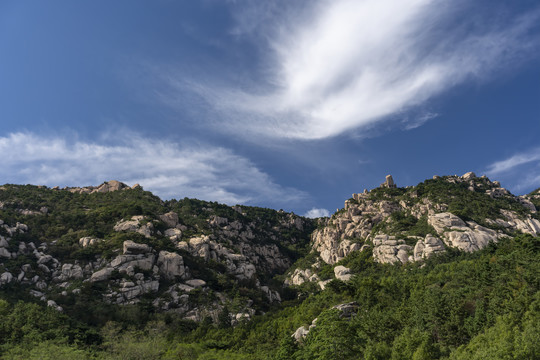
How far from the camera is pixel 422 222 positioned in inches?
5443

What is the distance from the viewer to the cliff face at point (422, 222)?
119 m

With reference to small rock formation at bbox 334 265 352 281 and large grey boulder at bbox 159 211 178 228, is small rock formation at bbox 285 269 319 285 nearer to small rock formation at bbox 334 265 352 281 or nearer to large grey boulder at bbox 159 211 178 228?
small rock formation at bbox 334 265 352 281

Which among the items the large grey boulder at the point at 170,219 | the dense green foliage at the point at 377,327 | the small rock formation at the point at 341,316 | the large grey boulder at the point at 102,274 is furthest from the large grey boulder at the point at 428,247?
the large grey boulder at the point at 102,274

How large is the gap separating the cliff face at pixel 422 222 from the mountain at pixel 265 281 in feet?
2.65

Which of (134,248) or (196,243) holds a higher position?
(196,243)

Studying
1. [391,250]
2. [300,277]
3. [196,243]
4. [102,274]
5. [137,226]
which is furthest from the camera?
[300,277]

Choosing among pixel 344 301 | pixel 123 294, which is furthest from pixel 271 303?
pixel 123 294

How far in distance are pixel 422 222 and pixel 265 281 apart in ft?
241

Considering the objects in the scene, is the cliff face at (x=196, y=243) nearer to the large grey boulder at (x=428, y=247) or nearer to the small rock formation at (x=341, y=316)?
the large grey boulder at (x=428, y=247)

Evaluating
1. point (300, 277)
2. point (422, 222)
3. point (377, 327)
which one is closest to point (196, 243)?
point (300, 277)

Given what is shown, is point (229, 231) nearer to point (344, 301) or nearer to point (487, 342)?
point (344, 301)

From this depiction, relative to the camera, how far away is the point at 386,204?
168250 mm

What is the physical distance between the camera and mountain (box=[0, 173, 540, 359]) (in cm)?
5556

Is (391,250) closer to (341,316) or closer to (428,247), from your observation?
(428,247)
